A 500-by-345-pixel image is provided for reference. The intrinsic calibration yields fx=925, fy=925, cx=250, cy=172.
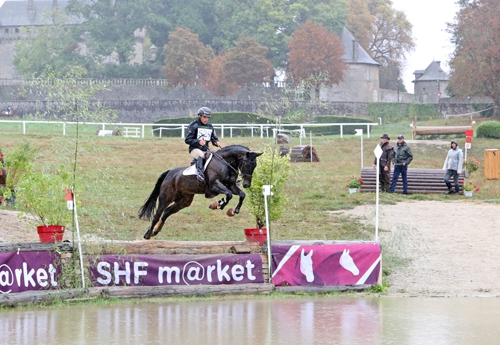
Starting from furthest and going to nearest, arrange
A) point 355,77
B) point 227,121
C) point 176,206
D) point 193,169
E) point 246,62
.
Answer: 1. point 355,77
2. point 246,62
3. point 227,121
4. point 176,206
5. point 193,169

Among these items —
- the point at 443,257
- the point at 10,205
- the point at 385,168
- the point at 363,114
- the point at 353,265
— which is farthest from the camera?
the point at 363,114

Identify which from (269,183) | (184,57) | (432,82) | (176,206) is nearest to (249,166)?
(269,183)

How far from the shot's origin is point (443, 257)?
Answer: 20312 millimetres

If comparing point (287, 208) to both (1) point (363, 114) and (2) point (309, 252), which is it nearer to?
(2) point (309, 252)

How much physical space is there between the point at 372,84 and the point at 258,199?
278ft

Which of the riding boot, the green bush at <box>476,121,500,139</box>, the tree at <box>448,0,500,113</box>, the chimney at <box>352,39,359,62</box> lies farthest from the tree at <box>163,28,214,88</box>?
the riding boot

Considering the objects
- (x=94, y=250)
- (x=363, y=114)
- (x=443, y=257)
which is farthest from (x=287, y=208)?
(x=363, y=114)

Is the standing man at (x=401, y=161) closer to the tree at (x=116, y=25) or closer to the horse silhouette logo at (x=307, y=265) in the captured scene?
the horse silhouette logo at (x=307, y=265)

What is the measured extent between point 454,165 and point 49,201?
648 inches

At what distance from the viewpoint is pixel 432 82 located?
10962 centimetres

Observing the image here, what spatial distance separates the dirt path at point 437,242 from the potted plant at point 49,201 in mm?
3678

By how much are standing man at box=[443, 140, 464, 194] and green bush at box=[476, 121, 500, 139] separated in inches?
790

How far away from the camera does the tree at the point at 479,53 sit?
6244cm

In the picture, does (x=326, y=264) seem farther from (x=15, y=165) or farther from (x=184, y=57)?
(x=184, y=57)
